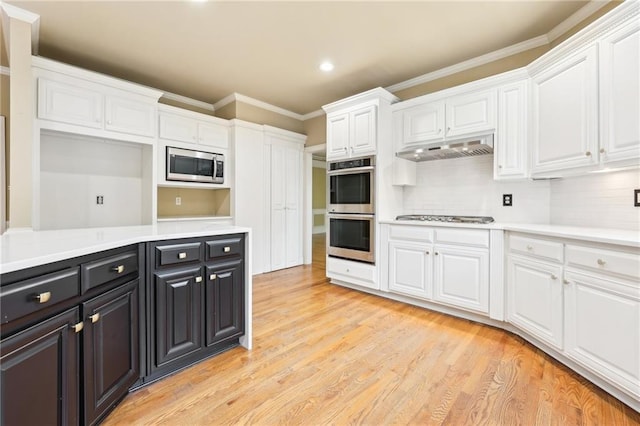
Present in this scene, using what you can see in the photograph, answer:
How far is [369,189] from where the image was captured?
135 inches

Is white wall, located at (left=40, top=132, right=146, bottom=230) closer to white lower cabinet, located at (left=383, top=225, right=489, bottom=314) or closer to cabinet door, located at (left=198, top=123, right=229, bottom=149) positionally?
cabinet door, located at (left=198, top=123, right=229, bottom=149)

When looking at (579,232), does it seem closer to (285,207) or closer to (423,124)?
(423,124)

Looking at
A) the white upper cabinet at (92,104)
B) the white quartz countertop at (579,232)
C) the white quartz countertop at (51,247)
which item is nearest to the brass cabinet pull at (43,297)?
the white quartz countertop at (51,247)

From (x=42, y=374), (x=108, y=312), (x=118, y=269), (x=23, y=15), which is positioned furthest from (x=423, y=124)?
(x=23, y=15)

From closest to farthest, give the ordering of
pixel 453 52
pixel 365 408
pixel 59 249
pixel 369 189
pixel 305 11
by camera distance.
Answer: pixel 59 249 → pixel 365 408 → pixel 305 11 → pixel 453 52 → pixel 369 189

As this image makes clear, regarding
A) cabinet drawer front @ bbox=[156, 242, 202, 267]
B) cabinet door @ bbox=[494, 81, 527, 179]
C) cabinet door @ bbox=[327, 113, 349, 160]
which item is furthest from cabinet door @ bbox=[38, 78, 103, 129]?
cabinet door @ bbox=[494, 81, 527, 179]

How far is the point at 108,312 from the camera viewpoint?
1420mm

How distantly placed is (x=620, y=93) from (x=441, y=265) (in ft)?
5.83

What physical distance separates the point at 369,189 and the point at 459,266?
4.22 feet

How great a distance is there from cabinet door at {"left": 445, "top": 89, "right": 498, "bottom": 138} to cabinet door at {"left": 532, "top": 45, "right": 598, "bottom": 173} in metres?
0.34

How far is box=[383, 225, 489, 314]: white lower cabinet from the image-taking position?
2.60 meters

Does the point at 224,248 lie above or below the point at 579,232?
below

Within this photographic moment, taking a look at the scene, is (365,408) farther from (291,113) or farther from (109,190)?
(291,113)

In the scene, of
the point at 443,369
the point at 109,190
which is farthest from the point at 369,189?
the point at 109,190
